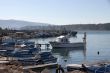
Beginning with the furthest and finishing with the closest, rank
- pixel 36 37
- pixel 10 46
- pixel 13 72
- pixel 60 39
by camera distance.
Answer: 1. pixel 36 37
2. pixel 60 39
3. pixel 10 46
4. pixel 13 72

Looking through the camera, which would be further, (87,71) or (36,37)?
(36,37)

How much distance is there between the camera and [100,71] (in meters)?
31.1

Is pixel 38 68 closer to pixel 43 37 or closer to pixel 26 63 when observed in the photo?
pixel 26 63

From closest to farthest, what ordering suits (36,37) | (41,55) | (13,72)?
(13,72), (41,55), (36,37)

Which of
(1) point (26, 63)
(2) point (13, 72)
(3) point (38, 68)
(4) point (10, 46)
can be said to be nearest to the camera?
(2) point (13, 72)

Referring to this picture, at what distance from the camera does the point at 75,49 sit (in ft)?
241

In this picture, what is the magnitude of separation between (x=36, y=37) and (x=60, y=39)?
46.0m

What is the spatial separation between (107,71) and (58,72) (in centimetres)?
514

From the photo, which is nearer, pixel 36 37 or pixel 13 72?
pixel 13 72

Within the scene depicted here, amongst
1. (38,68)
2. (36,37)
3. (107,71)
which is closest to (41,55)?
(38,68)

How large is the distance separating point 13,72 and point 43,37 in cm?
9687

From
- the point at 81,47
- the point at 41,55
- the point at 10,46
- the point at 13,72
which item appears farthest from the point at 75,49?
the point at 13,72

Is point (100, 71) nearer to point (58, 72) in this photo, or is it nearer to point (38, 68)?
point (58, 72)

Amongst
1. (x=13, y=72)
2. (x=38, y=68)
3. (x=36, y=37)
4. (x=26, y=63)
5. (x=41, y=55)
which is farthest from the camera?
(x=36, y=37)
